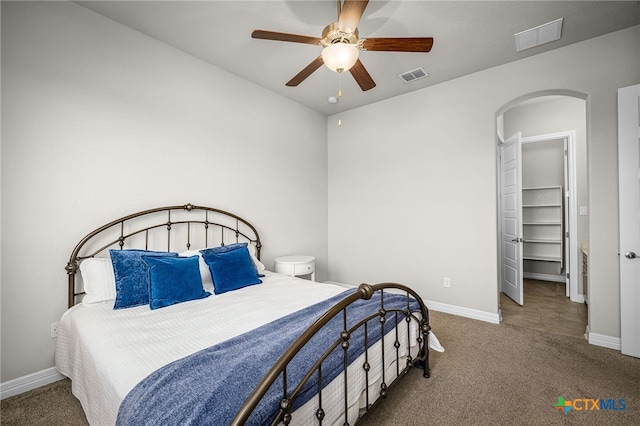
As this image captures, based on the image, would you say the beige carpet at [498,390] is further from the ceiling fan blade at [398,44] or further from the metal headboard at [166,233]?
the ceiling fan blade at [398,44]

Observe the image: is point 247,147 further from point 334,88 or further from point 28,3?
point 28,3

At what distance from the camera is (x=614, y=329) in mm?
2541

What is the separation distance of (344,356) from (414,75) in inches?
126

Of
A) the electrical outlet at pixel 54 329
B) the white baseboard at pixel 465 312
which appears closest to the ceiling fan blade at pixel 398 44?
the white baseboard at pixel 465 312

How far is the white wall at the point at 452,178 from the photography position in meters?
2.59

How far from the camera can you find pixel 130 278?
80.5 inches

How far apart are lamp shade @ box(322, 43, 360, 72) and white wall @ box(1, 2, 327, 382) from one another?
5.75 ft

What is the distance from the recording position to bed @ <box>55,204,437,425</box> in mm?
1042

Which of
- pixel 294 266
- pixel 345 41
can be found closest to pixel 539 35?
pixel 345 41

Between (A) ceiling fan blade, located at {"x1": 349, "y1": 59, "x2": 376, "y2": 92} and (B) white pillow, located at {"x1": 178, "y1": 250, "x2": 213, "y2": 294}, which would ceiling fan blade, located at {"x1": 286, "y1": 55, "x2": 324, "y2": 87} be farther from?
(B) white pillow, located at {"x1": 178, "y1": 250, "x2": 213, "y2": 294}

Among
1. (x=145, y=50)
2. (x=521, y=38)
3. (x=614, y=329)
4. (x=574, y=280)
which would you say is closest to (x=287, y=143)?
(x=145, y=50)

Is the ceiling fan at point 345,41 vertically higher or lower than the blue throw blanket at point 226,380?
higher

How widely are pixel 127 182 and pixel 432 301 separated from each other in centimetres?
364

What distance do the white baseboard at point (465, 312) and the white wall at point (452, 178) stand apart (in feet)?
0.17
